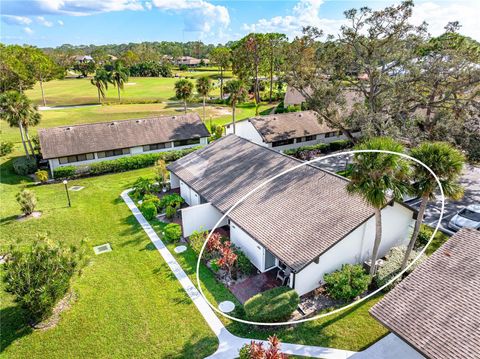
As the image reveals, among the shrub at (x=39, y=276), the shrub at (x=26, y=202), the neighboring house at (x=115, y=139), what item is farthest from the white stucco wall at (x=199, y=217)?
the neighboring house at (x=115, y=139)

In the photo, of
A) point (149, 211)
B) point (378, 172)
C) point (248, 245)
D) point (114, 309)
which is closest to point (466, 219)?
point (378, 172)

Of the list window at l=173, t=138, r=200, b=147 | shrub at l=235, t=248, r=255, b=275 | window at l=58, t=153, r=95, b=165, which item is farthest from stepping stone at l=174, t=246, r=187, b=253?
window at l=173, t=138, r=200, b=147

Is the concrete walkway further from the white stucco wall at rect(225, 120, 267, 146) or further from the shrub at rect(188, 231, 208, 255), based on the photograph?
the white stucco wall at rect(225, 120, 267, 146)

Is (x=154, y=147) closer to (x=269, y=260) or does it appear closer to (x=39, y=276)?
(x=269, y=260)

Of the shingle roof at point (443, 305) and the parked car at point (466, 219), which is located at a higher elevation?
the shingle roof at point (443, 305)

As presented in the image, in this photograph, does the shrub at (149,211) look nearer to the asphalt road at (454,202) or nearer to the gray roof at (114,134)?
the gray roof at (114,134)
